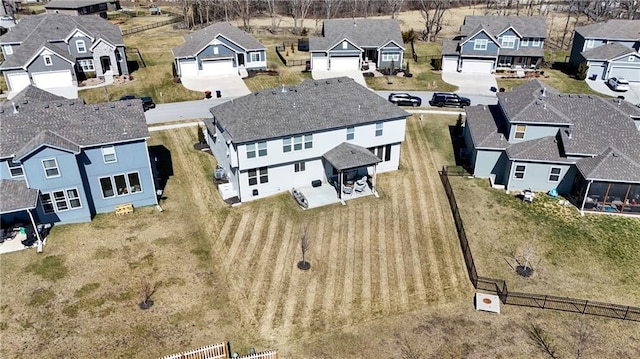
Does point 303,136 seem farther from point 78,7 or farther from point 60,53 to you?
point 78,7

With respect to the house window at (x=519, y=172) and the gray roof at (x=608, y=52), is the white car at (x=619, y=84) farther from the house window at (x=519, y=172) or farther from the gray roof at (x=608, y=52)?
the house window at (x=519, y=172)

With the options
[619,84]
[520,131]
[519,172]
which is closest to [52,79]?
[520,131]

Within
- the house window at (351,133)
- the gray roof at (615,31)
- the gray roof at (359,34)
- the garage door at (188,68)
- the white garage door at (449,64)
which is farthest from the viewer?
the white garage door at (449,64)

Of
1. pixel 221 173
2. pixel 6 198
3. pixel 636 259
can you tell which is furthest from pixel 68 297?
pixel 636 259

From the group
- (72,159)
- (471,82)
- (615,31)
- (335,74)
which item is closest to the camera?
(72,159)

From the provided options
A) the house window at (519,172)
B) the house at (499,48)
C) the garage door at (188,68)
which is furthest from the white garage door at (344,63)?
the house window at (519,172)

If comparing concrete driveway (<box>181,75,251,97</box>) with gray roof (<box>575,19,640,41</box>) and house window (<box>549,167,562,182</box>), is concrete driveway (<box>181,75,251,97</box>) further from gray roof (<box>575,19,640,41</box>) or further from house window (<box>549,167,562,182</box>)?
gray roof (<box>575,19,640,41</box>)

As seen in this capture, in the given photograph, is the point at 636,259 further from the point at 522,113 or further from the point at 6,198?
the point at 6,198
